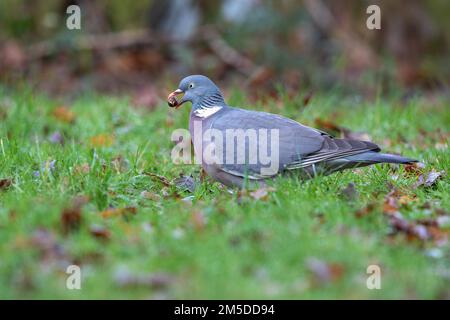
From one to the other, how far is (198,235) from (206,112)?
194 centimetres

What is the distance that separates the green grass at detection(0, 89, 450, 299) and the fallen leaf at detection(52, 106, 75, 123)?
1388mm

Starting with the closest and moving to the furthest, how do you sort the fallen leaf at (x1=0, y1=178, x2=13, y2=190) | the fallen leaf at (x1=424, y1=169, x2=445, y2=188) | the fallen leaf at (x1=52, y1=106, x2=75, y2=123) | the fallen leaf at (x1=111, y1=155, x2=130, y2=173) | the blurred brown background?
1. the fallen leaf at (x1=0, y1=178, x2=13, y2=190)
2. the fallen leaf at (x1=424, y1=169, x2=445, y2=188)
3. the fallen leaf at (x1=111, y1=155, x2=130, y2=173)
4. the fallen leaf at (x1=52, y1=106, x2=75, y2=123)
5. the blurred brown background

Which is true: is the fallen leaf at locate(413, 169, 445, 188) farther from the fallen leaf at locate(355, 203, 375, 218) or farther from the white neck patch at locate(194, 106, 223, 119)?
the white neck patch at locate(194, 106, 223, 119)

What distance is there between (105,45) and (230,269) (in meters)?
8.21

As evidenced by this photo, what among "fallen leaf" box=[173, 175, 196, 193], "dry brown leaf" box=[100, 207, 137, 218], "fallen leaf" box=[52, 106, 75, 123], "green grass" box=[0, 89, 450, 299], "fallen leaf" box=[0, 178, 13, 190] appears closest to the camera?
"green grass" box=[0, 89, 450, 299]

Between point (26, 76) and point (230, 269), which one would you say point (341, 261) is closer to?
point (230, 269)

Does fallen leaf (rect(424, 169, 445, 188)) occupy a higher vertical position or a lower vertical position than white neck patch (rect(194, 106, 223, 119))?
lower

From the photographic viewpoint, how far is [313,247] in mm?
3896

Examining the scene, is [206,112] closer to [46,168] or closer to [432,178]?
[46,168]

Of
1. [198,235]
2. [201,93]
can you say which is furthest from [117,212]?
[201,93]

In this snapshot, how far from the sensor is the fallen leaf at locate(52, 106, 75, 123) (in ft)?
24.9

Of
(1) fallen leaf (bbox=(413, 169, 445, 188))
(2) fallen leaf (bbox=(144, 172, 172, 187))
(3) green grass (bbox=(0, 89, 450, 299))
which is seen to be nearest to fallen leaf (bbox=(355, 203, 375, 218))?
(3) green grass (bbox=(0, 89, 450, 299))

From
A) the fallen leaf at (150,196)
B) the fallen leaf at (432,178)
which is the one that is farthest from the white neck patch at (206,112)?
the fallen leaf at (432,178)

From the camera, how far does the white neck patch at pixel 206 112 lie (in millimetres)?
5812
